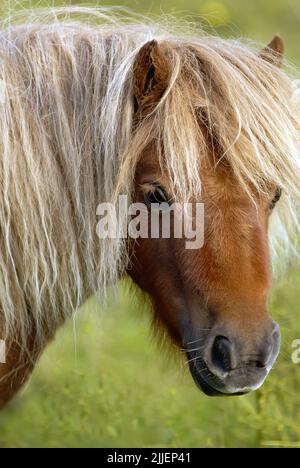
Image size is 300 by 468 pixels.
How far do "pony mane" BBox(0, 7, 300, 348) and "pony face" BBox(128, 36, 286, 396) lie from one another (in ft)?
0.15

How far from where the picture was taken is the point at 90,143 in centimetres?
236

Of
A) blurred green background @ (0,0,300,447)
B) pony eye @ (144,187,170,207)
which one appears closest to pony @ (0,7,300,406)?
pony eye @ (144,187,170,207)

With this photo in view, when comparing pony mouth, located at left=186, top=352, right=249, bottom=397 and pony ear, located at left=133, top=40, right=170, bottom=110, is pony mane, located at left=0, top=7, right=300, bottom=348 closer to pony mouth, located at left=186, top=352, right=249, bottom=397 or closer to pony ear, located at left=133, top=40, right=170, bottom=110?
pony ear, located at left=133, top=40, right=170, bottom=110

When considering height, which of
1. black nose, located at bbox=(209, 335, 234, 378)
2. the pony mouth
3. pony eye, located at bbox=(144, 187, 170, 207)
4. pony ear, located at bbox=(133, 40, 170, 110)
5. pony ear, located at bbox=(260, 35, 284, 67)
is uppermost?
pony ear, located at bbox=(260, 35, 284, 67)

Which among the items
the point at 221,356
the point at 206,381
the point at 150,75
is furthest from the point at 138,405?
the point at 150,75

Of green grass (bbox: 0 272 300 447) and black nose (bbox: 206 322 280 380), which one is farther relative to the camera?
green grass (bbox: 0 272 300 447)

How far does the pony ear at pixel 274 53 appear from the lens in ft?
8.51

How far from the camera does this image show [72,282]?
7.95 ft

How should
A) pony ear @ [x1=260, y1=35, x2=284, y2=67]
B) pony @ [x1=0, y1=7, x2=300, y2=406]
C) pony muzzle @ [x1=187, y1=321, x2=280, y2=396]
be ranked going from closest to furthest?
1. pony muzzle @ [x1=187, y1=321, x2=280, y2=396]
2. pony @ [x1=0, y1=7, x2=300, y2=406]
3. pony ear @ [x1=260, y1=35, x2=284, y2=67]

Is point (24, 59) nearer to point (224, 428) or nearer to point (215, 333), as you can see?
point (215, 333)

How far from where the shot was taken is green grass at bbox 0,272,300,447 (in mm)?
4141

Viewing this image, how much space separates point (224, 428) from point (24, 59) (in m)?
2.74

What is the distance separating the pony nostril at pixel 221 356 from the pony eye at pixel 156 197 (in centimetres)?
44

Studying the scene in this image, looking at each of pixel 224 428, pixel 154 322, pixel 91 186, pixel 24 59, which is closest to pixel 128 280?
pixel 154 322
